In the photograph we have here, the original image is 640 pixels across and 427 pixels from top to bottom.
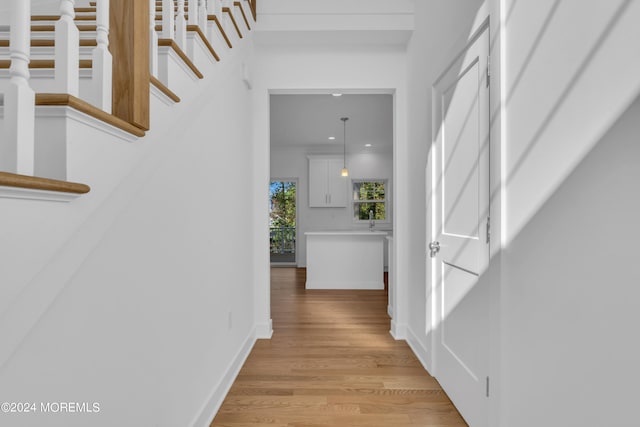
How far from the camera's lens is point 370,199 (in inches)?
342

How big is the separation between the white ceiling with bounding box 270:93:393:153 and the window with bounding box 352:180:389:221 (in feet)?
2.70

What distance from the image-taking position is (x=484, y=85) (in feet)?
5.87

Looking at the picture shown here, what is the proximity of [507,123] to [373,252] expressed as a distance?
4.31 m

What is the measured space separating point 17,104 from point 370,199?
8151mm

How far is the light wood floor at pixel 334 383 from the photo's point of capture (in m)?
2.00

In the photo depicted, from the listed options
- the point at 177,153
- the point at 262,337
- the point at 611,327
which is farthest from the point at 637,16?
the point at 262,337

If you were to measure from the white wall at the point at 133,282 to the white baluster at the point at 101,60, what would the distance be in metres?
0.13

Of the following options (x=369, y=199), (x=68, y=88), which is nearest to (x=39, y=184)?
(x=68, y=88)

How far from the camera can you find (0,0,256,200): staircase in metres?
0.75

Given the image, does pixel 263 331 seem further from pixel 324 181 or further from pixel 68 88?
pixel 324 181

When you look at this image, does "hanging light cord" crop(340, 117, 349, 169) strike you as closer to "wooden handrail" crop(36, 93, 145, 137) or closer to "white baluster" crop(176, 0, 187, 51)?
"white baluster" crop(176, 0, 187, 51)

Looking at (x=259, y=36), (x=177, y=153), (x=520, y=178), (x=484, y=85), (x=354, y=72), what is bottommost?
(x=520, y=178)

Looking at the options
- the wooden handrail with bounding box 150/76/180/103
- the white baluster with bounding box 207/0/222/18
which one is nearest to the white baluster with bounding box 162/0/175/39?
the wooden handrail with bounding box 150/76/180/103

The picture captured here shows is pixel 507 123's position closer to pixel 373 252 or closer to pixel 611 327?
pixel 611 327
